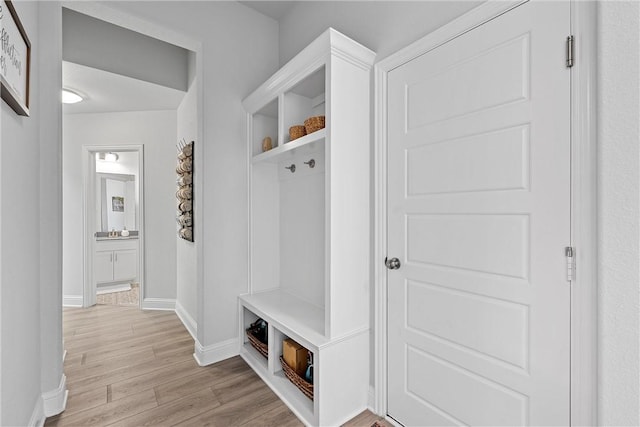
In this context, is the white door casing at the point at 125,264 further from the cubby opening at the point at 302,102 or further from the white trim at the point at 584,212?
the white trim at the point at 584,212

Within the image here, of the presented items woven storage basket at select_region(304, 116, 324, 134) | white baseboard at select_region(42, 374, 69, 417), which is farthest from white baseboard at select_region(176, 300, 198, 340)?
woven storage basket at select_region(304, 116, 324, 134)

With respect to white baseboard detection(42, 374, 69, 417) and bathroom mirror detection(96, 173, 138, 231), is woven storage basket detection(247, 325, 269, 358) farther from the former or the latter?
bathroom mirror detection(96, 173, 138, 231)

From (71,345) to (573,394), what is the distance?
3510 mm

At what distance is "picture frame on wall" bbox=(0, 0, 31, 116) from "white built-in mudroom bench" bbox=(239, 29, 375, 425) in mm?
1285

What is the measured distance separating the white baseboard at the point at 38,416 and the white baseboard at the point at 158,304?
2.06 meters

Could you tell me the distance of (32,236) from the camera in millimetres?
1602

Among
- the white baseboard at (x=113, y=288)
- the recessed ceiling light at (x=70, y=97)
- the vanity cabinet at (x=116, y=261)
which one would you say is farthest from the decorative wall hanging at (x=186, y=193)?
the vanity cabinet at (x=116, y=261)

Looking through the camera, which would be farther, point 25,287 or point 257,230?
point 257,230

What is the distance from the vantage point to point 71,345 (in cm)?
271

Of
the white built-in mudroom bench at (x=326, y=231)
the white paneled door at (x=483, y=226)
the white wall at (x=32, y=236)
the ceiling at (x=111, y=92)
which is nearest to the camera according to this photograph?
the white paneled door at (x=483, y=226)

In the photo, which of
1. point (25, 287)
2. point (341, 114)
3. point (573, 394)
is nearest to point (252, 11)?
point (341, 114)

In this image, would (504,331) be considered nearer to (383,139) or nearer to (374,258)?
(374,258)

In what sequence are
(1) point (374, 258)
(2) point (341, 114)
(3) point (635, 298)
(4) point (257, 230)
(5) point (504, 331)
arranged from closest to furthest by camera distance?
(3) point (635, 298) → (5) point (504, 331) → (2) point (341, 114) → (1) point (374, 258) → (4) point (257, 230)

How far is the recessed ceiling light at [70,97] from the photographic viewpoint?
10.7 feet
